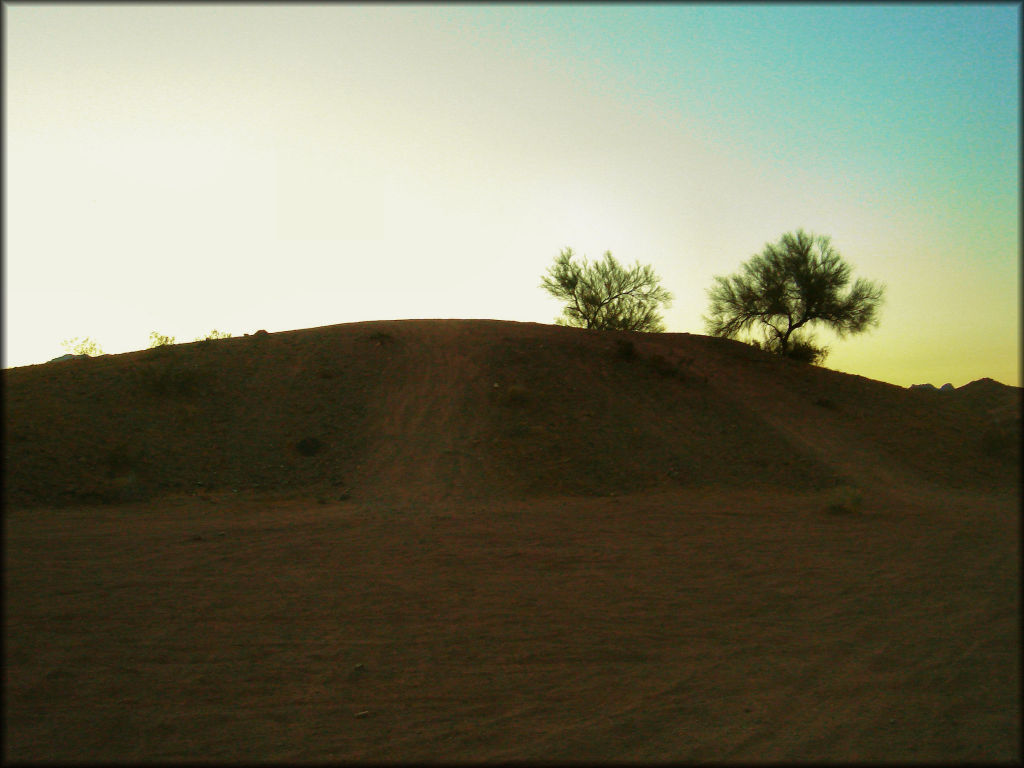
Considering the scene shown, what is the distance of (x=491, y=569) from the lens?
11.4 m

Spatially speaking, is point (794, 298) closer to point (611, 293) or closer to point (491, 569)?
point (611, 293)

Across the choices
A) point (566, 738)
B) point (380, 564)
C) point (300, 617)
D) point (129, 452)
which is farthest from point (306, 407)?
point (566, 738)

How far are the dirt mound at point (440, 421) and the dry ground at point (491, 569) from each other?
117 millimetres

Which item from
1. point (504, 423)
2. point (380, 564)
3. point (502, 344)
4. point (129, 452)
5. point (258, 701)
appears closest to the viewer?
point (258, 701)

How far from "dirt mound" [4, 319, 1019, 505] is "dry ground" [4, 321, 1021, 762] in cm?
12

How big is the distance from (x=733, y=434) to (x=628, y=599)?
13.7 metres

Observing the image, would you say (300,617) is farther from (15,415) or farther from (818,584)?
(15,415)

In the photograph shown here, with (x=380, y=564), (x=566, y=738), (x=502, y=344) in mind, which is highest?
(x=502, y=344)

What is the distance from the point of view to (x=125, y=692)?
7.00 metres

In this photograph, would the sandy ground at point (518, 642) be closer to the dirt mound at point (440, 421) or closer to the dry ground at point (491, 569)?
the dry ground at point (491, 569)

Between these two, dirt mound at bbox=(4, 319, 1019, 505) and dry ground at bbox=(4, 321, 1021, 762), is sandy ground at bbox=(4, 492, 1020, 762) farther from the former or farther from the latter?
dirt mound at bbox=(4, 319, 1019, 505)

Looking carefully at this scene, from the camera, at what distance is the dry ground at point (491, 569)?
598cm

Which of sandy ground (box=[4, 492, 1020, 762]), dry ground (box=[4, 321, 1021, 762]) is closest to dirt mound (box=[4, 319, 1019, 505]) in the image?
dry ground (box=[4, 321, 1021, 762])

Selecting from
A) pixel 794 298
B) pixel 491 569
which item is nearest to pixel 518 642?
pixel 491 569
